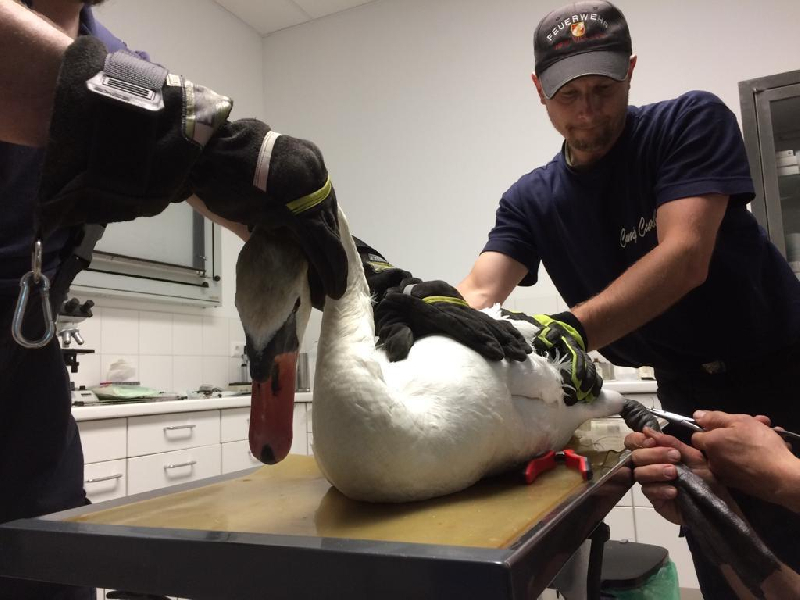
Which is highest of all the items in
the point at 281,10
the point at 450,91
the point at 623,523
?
the point at 281,10

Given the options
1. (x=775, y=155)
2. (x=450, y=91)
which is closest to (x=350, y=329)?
(x=775, y=155)

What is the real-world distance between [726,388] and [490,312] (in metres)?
0.62

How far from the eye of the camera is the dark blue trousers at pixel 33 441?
0.92 meters

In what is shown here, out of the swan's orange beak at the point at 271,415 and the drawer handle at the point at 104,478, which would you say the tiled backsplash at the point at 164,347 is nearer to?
the drawer handle at the point at 104,478

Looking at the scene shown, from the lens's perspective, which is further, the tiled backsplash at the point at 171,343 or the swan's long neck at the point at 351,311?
the tiled backsplash at the point at 171,343

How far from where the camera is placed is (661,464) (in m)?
0.84

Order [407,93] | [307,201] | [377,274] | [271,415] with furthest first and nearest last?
1. [407,93]
2. [377,274]
3. [271,415]
4. [307,201]

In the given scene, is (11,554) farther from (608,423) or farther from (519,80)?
(519,80)

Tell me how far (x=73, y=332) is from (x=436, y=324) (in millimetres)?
1341

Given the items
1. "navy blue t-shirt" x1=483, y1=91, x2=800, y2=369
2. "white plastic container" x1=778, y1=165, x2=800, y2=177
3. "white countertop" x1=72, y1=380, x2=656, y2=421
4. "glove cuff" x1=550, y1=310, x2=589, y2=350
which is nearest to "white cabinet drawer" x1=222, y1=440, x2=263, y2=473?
"white countertop" x1=72, y1=380, x2=656, y2=421

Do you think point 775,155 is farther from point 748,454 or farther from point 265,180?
point 265,180

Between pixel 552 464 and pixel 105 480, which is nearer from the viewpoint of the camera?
pixel 552 464

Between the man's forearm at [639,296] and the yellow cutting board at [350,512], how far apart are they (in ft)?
1.11

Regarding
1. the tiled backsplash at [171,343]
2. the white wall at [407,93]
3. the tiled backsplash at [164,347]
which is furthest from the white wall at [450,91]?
the tiled backsplash at [164,347]
